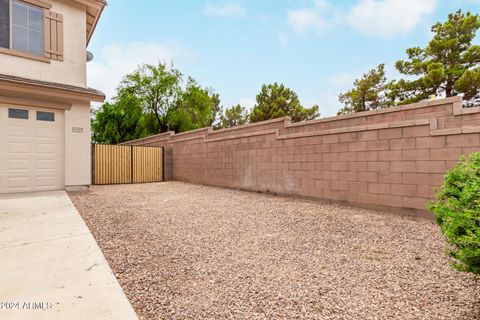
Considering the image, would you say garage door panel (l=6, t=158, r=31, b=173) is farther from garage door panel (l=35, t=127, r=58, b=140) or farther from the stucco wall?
the stucco wall

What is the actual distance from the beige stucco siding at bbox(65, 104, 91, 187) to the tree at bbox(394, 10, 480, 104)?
61.1 feet

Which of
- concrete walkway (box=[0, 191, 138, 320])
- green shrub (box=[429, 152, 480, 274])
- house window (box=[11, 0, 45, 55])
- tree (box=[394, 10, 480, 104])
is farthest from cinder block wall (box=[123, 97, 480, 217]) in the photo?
tree (box=[394, 10, 480, 104])

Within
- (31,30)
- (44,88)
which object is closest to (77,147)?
(44,88)

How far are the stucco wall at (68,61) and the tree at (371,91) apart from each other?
812 inches

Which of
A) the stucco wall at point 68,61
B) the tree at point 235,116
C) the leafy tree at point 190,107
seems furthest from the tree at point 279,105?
the stucco wall at point 68,61

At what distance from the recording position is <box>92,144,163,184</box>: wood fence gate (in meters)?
11.0

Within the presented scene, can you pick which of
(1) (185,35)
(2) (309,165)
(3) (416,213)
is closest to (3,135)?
(2) (309,165)

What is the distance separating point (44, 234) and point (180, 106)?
668 inches

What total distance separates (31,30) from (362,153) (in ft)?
32.6

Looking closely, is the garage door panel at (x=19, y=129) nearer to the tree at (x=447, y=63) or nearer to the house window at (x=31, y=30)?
the house window at (x=31, y=30)

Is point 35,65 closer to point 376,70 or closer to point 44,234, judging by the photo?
point 44,234

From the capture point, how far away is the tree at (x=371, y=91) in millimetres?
20047

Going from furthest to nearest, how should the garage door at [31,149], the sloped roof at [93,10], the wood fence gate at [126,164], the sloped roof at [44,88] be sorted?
1. the wood fence gate at [126,164]
2. the sloped roof at [93,10]
3. the garage door at [31,149]
4. the sloped roof at [44,88]

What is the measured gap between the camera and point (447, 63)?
1552 centimetres
